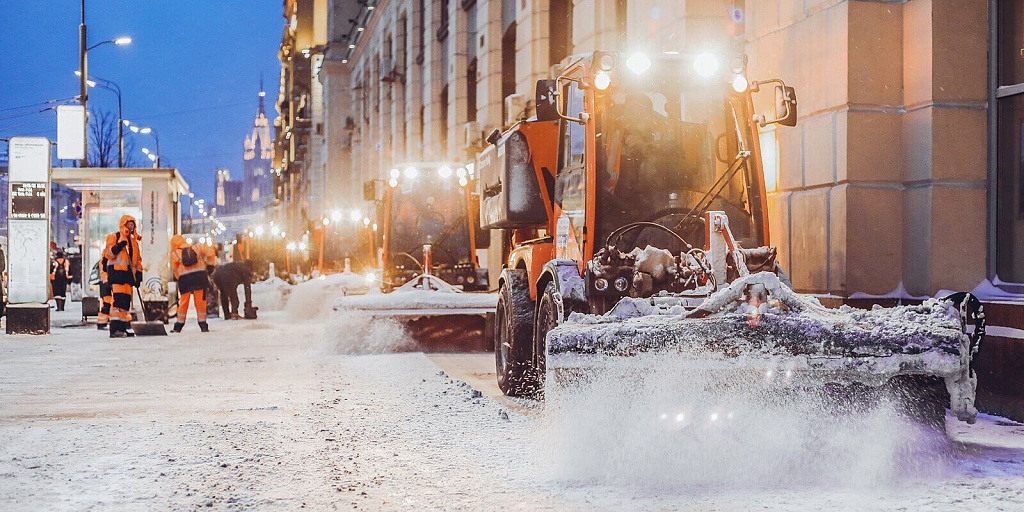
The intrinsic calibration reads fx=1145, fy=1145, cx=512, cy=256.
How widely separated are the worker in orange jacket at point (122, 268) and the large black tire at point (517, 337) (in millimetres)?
9317

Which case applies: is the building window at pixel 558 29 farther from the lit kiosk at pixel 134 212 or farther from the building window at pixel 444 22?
the building window at pixel 444 22

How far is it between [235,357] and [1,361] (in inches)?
101

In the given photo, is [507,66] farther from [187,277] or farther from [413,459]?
[413,459]

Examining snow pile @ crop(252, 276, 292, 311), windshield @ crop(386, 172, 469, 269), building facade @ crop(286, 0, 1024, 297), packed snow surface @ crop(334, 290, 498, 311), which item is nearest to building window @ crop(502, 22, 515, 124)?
snow pile @ crop(252, 276, 292, 311)

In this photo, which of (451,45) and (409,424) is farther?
(451,45)

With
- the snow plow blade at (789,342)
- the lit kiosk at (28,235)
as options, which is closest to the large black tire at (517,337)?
the snow plow blade at (789,342)

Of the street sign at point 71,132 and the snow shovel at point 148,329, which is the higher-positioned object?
the street sign at point 71,132

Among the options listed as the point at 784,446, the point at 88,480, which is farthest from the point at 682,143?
the point at 88,480

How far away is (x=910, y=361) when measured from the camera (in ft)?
18.9

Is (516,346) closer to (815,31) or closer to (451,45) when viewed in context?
(815,31)

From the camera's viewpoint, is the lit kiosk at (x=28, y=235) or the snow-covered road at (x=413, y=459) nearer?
the snow-covered road at (x=413, y=459)

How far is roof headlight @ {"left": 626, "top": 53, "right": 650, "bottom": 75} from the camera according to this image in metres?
7.88

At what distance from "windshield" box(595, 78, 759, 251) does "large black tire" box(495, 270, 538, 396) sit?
1250mm

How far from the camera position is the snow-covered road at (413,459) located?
5.45 m
